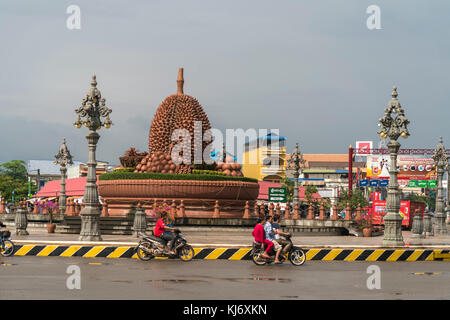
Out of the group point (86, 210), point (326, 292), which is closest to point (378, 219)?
point (86, 210)

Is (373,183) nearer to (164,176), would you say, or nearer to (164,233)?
(164,176)

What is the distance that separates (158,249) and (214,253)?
1966 millimetres

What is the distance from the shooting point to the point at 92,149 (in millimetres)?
26312

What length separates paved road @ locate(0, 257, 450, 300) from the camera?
1323cm

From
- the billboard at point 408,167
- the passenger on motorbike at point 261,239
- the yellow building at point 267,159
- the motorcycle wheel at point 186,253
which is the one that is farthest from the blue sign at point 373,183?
the passenger on motorbike at point 261,239

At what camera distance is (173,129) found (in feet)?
157

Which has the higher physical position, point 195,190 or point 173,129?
point 173,129

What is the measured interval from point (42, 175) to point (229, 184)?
127625 millimetres

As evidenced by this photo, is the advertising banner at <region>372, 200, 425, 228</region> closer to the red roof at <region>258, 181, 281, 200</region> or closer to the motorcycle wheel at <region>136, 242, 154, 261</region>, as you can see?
the motorcycle wheel at <region>136, 242, 154, 261</region>

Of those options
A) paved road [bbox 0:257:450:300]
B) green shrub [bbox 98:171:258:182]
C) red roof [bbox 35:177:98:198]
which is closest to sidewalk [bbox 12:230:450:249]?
paved road [bbox 0:257:450:300]

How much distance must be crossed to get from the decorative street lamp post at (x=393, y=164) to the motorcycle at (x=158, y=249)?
7914 millimetres

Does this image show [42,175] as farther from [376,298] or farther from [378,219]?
[376,298]

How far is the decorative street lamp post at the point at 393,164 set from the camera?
25.8m
